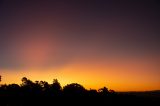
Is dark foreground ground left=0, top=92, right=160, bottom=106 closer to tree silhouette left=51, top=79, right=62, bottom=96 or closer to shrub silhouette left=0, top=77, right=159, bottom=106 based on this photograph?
shrub silhouette left=0, top=77, right=159, bottom=106

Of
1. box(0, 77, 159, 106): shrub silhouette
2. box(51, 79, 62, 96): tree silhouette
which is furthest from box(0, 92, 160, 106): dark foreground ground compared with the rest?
box(51, 79, 62, 96): tree silhouette

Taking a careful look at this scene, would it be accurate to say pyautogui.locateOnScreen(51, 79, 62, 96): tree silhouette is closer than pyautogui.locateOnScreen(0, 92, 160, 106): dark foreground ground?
No

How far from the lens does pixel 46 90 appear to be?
66188 mm

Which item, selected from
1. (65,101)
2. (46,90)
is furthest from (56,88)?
(65,101)

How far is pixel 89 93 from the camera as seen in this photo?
203 feet

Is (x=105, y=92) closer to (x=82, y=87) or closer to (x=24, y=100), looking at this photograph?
(x=82, y=87)

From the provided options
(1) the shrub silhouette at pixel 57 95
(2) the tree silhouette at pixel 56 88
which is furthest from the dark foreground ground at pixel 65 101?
(2) the tree silhouette at pixel 56 88

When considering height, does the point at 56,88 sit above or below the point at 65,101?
above

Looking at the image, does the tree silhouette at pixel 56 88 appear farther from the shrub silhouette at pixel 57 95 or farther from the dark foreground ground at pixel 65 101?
the dark foreground ground at pixel 65 101

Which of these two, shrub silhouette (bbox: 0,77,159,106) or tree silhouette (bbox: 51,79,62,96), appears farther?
tree silhouette (bbox: 51,79,62,96)

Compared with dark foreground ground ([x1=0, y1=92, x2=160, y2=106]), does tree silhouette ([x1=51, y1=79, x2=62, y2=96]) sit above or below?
above

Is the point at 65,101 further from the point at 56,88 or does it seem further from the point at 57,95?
the point at 56,88

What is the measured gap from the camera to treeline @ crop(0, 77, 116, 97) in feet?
202

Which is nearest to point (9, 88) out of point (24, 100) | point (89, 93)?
point (24, 100)
